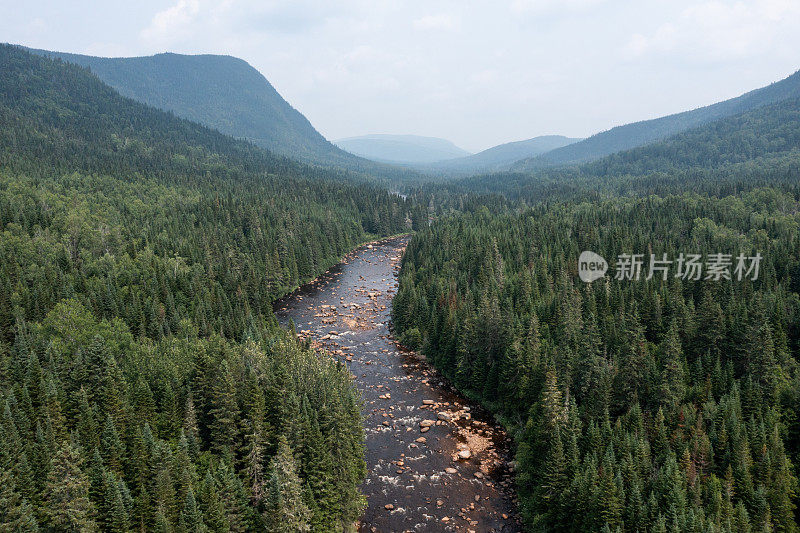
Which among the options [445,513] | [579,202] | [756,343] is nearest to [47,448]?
[445,513]

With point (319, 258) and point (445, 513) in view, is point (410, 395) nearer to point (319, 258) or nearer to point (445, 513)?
point (445, 513)

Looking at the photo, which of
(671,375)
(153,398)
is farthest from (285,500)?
(671,375)

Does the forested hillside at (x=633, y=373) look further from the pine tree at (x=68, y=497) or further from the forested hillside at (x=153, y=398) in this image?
the pine tree at (x=68, y=497)
